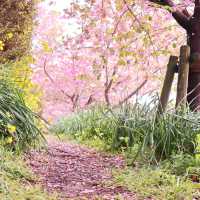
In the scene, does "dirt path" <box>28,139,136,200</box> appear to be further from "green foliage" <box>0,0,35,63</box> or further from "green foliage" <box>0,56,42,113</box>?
"green foliage" <box>0,0,35,63</box>

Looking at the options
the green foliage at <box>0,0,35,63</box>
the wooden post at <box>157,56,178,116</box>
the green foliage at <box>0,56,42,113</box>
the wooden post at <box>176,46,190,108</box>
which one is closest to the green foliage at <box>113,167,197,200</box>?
the wooden post at <box>157,56,178,116</box>

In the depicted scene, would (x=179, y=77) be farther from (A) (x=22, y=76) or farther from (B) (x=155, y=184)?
(A) (x=22, y=76)

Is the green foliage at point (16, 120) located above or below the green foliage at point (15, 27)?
below

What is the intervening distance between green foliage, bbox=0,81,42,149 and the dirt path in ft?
0.62

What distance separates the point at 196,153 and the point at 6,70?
2.33 m

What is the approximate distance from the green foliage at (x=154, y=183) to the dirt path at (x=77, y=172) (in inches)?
4.4

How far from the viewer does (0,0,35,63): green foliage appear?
18.8 ft

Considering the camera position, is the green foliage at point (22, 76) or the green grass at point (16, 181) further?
the green foliage at point (22, 76)

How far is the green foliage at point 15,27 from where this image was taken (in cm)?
574

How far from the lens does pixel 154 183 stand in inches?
145

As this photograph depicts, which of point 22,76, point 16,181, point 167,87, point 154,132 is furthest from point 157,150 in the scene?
point 22,76

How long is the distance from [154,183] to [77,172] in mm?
891

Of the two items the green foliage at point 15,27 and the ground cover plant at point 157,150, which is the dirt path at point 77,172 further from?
the green foliage at point 15,27

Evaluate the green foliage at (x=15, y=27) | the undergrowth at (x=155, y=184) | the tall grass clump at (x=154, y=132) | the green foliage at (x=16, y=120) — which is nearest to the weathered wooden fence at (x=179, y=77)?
the tall grass clump at (x=154, y=132)
